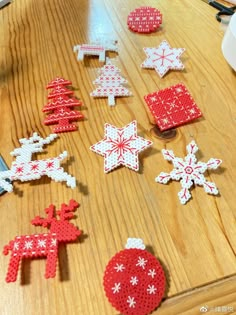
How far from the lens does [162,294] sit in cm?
43

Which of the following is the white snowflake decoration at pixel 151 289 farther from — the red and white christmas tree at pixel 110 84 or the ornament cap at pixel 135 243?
the red and white christmas tree at pixel 110 84

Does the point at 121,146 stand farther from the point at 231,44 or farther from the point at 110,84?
the point at 231,44

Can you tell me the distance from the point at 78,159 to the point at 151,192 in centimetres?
13

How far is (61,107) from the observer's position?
0.65 metres

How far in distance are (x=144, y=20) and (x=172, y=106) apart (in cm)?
30

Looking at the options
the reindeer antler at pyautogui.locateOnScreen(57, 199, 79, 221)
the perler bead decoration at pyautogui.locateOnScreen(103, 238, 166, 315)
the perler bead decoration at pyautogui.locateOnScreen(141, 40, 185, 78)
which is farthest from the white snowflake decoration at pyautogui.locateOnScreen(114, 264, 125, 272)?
the perler bead decoration at pyautogui.locateOnScreen(141, 40, 185, 78)

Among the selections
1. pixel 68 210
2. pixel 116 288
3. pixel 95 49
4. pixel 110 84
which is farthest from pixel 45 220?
pixel 95 49

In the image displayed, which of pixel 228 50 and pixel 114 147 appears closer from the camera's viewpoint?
pixel 114 147

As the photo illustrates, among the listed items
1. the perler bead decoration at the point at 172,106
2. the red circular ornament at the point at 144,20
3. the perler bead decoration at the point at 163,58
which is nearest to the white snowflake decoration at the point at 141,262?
the perler bead decoration at the point at 172,106

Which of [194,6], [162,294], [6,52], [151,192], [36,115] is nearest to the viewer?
[162,294]

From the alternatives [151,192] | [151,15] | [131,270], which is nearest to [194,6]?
[151,15]

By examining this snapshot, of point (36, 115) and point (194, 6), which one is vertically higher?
point (194, 6)

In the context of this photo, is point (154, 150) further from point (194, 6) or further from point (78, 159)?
point (194, 6)

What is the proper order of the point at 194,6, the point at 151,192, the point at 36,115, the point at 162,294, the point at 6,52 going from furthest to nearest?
the point at 194,6, the point at 6,52, the point at 36,115, the point at 151,192, the point at 162,294
